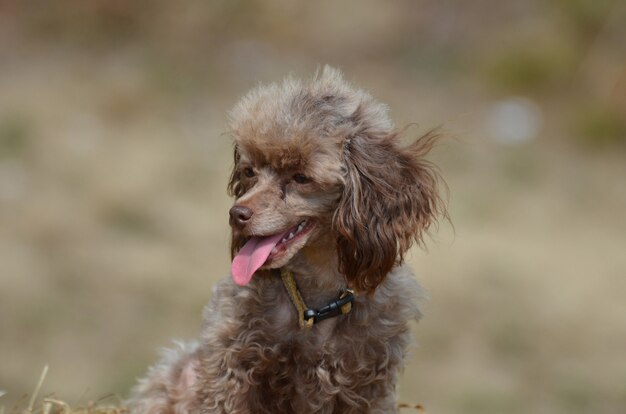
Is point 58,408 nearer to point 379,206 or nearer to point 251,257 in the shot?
point 251,257

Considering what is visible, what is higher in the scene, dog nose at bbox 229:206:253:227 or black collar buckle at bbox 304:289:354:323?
dog nose at bbox 229:206:253:227

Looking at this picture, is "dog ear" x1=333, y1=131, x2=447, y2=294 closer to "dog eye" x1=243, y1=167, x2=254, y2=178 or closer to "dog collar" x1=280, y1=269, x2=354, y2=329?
"dog collar" x1=280, y1=269, x2=354, y2=329

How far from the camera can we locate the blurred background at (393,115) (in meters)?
13.8

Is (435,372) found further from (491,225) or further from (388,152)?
(388,152)

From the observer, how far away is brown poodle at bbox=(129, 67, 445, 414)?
239 inches

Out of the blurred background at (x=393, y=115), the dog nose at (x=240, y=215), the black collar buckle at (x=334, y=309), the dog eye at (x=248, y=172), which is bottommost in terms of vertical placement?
the black collar buckle at (x=334, y=309)

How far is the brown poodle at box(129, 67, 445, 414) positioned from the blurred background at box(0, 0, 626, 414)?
20.3 feet

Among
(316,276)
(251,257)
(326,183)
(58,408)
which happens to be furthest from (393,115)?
(251,257)

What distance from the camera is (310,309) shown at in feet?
20.8

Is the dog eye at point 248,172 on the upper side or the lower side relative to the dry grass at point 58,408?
upper

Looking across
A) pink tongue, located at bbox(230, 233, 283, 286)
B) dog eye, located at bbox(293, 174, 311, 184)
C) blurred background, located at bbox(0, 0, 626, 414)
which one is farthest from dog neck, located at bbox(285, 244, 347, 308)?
blurred background, located at bbox(0, 0, 626, 414)

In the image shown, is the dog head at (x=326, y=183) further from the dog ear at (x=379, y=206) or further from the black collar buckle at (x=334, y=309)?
the black collar buckle at (x=334, y=309)

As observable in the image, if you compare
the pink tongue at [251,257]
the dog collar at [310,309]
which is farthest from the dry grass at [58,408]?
the pink tongue at [251,257]

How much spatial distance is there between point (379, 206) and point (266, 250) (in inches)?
22.1
